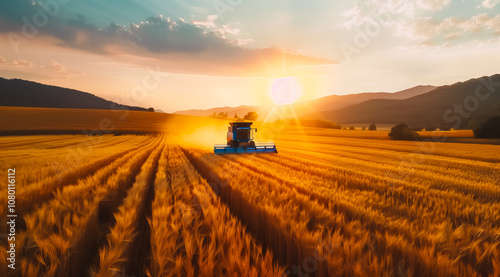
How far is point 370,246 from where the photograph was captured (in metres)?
2.71

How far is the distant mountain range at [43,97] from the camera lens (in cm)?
13138

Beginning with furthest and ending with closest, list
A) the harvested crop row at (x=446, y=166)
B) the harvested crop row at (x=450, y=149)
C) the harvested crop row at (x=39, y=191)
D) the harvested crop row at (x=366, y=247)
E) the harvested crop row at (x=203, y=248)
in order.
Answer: the harvested crop row at (x=450, y=149) < the harvested crop row at (x=446, y=166) < the harvested crop row at (x=39, y=191) < the harvested crop row at (x=366, y=247) < the harvested crop row at (x=203, y=248)

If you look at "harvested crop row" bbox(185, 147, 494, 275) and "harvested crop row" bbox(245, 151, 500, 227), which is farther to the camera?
"harvested crop row" bbox(245, 151, 500, 227)

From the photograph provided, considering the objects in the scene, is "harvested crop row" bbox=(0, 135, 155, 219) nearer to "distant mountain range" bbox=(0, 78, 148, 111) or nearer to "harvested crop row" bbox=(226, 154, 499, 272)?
"harvested crop row" bbox=(226, 154, 499, 272)

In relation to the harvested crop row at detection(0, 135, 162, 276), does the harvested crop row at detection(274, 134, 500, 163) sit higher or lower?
lower

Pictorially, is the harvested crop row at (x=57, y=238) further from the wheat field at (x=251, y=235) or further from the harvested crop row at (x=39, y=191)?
the harvested crop row at (x=39, y=191)

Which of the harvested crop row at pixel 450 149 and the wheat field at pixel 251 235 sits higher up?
the wheat field at pixel 251 235

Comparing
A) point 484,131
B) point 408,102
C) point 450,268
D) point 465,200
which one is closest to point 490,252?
point 450,268

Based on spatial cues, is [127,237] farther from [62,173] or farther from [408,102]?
[408,102]

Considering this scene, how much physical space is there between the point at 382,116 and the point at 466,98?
203ft

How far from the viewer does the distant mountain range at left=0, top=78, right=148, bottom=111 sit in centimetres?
13138

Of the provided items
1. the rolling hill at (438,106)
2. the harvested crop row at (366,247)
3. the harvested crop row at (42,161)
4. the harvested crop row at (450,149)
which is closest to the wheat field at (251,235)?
the harvested crop row at (366,247)

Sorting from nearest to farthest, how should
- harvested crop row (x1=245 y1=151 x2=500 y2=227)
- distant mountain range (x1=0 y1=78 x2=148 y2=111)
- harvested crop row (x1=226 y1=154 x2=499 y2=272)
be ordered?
harvested crop row (x1=226 y1=154 x2=499 y2=272), harvested crop row (x1=245 y1=151 x2=500 y2=227), distant mountain range (x1=0 y1=78 x2=148 y2=111)

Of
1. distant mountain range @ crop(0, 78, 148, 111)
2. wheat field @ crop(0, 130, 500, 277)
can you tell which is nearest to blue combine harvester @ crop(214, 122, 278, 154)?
wheat field @ crop(0, 130, 500, 277)
